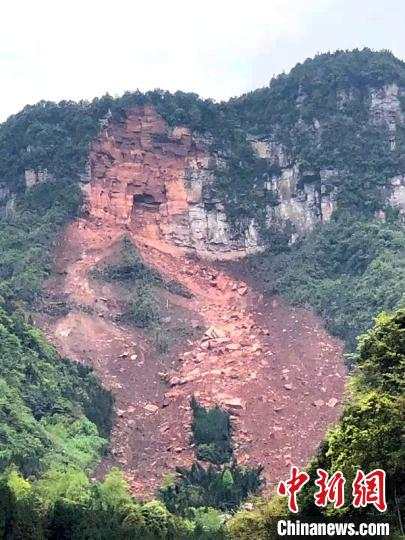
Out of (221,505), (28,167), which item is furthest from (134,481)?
(28,167)

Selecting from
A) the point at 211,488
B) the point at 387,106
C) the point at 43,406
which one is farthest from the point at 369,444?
the point at 387,106

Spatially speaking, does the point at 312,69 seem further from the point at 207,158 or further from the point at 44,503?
the point at 44,503

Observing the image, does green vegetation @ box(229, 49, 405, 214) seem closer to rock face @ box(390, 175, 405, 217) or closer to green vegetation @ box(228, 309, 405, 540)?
rock face @ box(390, 175, 405, 217)

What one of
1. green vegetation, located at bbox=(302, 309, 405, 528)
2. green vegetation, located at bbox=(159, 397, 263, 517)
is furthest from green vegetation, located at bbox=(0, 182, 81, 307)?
green vegetation, located at bbox=(302, 309, 405, 528)

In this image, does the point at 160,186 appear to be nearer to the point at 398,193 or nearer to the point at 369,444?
the point at 398,193

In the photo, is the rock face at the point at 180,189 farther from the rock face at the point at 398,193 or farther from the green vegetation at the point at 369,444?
the green vegetation at the point at 369,444

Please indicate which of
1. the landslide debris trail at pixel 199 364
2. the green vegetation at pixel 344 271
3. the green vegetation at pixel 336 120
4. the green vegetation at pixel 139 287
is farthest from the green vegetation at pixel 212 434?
the green vegetation at pixel 336 120
